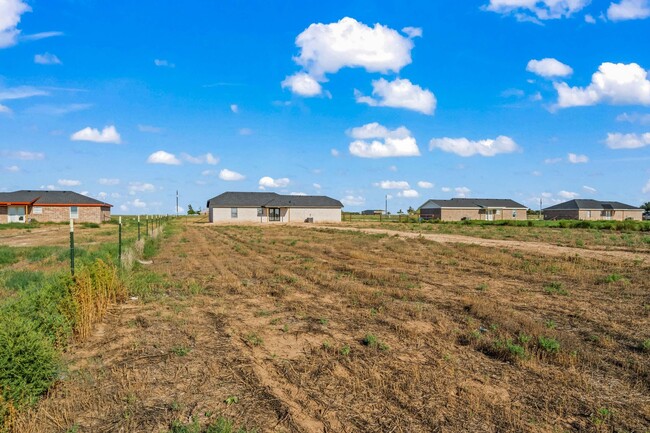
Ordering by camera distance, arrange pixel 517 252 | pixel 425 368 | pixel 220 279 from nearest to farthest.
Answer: pixel 425 368, pixel 220 279, pixel 517 252

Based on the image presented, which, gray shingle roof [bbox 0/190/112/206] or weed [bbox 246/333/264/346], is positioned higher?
gray shingle roof [bbox 0/190/112/206]

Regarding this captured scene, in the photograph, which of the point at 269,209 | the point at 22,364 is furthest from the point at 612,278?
the point at 269,209

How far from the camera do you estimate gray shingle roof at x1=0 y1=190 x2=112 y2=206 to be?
61.2m

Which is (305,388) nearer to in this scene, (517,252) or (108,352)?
(108,352)

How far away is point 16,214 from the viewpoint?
198ft

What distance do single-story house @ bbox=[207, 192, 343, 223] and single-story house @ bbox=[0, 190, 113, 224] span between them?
1648cm

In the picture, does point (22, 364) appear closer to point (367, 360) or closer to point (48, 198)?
point (367, 360)

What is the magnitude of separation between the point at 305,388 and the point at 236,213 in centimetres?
6469

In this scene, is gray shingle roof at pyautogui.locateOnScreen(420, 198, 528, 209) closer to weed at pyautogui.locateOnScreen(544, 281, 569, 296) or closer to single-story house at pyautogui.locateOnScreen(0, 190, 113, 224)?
single-story house at pyautogui.locateOnScreen(0, 190, 113, 224)

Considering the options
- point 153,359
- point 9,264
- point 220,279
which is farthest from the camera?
point 9,264

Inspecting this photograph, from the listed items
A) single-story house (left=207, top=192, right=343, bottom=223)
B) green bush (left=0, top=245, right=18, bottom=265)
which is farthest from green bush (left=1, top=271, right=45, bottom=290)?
single-story house (left=207, top=192, right=343, bottom=223)

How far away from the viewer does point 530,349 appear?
746cm

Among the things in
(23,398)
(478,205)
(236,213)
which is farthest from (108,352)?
(478,205)

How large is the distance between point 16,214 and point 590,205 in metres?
99.2
